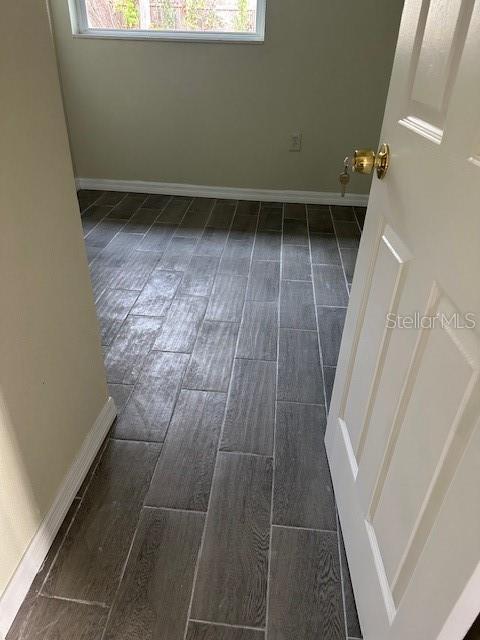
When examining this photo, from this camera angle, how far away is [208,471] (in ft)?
4.82

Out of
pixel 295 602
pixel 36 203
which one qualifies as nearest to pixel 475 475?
pixel 295 602

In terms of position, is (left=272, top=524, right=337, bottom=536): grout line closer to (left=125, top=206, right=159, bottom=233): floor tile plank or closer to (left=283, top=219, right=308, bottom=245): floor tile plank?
(left=283, top=219, right=308, bottom=245): floor tile plank

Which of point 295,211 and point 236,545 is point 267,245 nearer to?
point 295,211

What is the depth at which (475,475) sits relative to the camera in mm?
584

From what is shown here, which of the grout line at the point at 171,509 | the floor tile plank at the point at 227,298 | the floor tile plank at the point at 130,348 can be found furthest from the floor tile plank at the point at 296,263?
the grout line at the point at 171,509

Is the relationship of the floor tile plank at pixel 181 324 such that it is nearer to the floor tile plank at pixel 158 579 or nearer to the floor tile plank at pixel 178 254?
the floor tile plank at pixel 178 254

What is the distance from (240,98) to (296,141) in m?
0.51

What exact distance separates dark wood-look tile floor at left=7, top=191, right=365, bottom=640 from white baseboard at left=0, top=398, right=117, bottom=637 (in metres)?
0.03

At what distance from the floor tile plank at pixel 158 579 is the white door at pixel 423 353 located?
0.41 m

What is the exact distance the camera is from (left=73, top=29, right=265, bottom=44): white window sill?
330 centimetres

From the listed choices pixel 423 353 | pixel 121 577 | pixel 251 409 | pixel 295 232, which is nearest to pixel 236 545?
pixel 121 577

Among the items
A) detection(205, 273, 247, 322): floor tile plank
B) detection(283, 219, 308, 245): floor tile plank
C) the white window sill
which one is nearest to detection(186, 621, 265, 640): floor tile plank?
detection(205, 273, 247, 322): floor tile plank

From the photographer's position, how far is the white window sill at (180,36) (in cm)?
330

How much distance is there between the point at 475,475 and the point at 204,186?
11.6 ft
